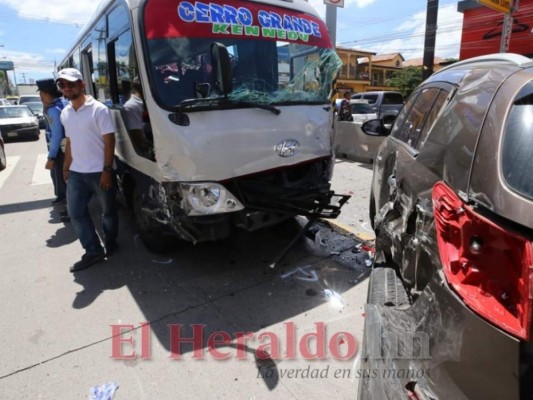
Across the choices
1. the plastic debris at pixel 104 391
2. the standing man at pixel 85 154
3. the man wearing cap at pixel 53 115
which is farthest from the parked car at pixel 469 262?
the man wearing cap at pixel 53 115

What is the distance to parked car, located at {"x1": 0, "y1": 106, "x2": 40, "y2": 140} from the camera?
610 inches

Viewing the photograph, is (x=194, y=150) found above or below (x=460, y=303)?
above

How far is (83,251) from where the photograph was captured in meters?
4.64

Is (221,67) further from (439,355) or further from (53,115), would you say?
(53,115)

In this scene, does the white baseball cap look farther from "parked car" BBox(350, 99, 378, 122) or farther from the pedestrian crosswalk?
"parked car" BBox(350, 99, 378, 122)

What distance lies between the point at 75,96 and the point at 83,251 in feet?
6.02

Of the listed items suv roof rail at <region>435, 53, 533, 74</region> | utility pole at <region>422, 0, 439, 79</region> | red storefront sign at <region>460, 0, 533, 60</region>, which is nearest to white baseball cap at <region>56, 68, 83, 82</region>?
suv roof rail at <region>435, 53, 533, 74</region>

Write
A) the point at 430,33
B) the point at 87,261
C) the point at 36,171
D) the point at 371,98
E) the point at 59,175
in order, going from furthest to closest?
1. the point at 371,98
2. the point at 430,33
3. the point at 36,171
4. the point at 59,175
5. the point at 87,261

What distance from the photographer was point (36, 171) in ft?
31.4

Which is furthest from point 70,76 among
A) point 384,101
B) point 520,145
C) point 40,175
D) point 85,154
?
point 384,101

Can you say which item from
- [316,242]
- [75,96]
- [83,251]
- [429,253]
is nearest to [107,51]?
[75,96]

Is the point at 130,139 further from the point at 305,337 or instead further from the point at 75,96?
the point at 305,337

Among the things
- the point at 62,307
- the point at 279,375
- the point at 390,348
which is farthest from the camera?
the point at 62,307

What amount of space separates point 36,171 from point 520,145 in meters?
10.5
